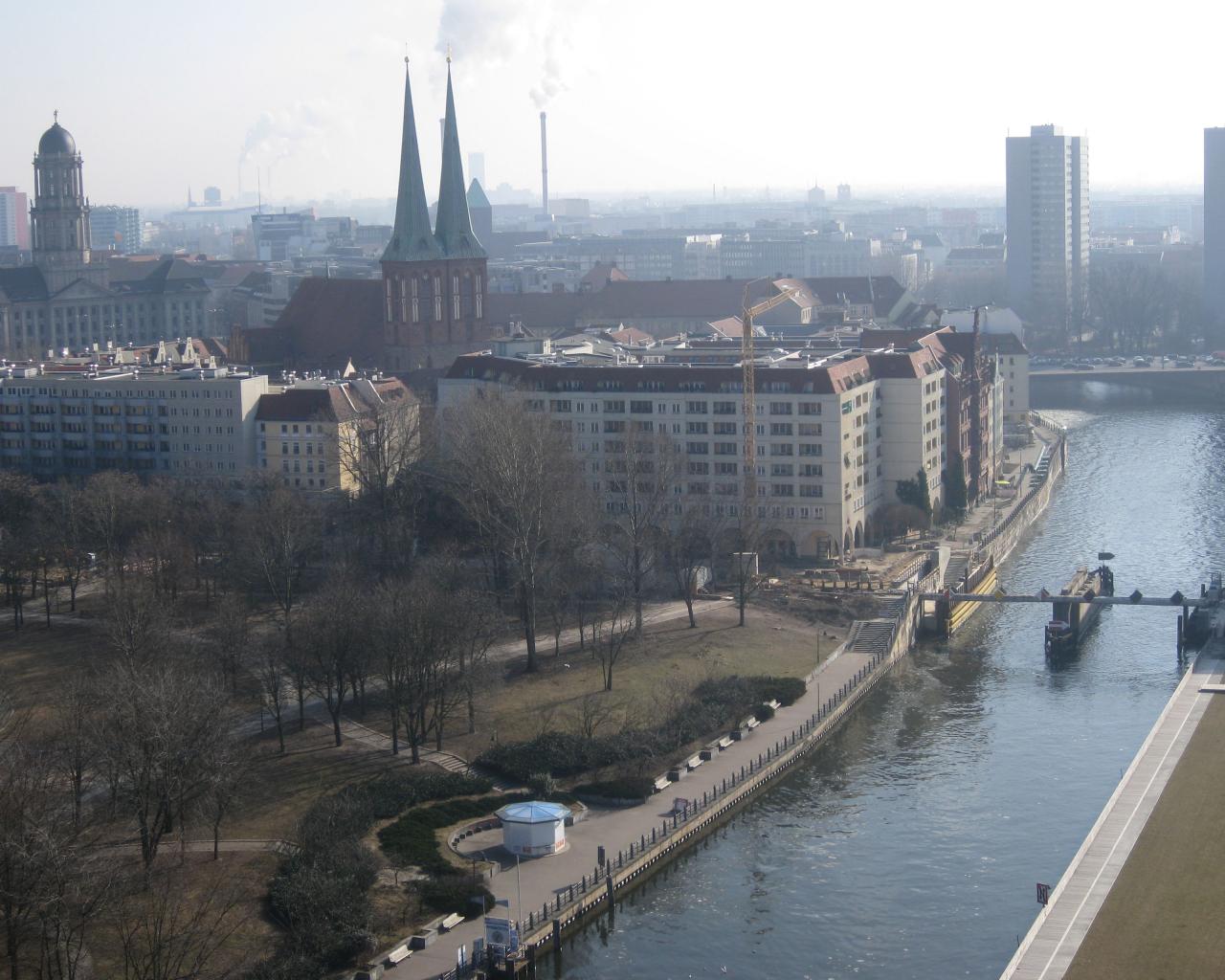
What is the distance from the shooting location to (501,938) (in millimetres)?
34688

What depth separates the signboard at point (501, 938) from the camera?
34.5m

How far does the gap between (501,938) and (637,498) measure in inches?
1152

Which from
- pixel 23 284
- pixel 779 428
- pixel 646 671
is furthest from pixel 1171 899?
pixel 23 284

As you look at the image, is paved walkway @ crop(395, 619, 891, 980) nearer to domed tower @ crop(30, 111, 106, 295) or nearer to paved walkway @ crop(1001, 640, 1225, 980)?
paved walkway @ crop(1001, 640, 1225, 980)

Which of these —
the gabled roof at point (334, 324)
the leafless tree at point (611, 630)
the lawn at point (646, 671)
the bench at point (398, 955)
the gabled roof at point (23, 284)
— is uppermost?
the gabled roof at point (23, 284)

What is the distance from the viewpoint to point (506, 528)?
55906mm

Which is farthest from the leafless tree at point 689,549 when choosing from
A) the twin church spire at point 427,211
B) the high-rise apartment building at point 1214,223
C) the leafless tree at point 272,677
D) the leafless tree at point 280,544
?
the high-rise apartment building at point 1214,223

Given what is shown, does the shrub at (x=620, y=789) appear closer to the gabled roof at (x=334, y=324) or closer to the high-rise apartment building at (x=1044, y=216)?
the gabled roof at (x=334, y=324)

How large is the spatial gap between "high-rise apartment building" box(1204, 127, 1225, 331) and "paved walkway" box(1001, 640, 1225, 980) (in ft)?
399

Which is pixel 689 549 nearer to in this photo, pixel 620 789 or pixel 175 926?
pixel 620 789

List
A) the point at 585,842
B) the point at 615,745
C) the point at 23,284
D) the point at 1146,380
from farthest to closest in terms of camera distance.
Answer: the point at 1146,380 → the point at 23,284 → the point at 615,745 → the point at 585,842

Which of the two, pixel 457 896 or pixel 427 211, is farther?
pixel 427 211

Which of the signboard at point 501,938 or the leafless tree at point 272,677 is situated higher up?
the leafless tree at point 272,677

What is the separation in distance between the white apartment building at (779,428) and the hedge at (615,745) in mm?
15539
